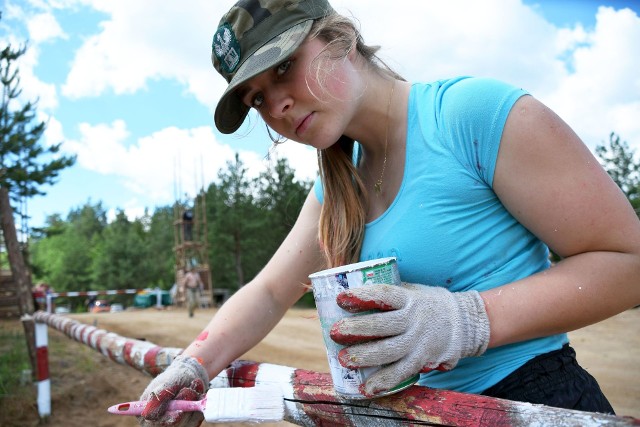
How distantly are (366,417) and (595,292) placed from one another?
53cm

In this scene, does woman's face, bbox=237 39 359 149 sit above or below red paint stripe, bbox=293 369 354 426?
above

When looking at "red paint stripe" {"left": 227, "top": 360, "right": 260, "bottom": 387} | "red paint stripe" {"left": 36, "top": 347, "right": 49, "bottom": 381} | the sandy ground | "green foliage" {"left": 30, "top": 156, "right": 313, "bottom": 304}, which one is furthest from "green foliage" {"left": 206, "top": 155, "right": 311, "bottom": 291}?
"red paint stripe" {"left": 227, "top": 360, "right": 260, "bottom": 387}

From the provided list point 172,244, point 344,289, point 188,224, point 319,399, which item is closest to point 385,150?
point 344,289

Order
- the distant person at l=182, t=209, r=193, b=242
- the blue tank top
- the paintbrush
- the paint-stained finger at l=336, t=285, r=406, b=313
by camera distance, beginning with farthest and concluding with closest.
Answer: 1. the distant person at l=182, t=209, r=193, b=242
2. the paintbrush
3. the blue tank top
4. the paint-stained finger at l=336, t=285, r=406, b=313

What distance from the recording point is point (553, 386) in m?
1.23

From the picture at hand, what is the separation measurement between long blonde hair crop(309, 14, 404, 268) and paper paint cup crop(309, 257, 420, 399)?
12.9 inches

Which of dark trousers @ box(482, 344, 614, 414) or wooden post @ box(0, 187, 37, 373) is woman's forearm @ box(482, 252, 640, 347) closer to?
dark trousers @ box(482, 344, 614, 414)

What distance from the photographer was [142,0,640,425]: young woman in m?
1.11

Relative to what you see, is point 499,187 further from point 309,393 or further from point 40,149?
point 40,149

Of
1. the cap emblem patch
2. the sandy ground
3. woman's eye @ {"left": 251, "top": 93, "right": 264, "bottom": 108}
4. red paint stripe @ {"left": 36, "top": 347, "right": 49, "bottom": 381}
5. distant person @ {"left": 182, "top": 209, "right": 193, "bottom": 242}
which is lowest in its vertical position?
the sandy ground

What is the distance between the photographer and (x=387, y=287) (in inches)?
41.8

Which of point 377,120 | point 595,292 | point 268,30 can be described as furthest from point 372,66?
point 595,292

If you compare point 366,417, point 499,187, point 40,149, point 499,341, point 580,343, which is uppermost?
point 40,149

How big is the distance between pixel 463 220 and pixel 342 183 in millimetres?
397
